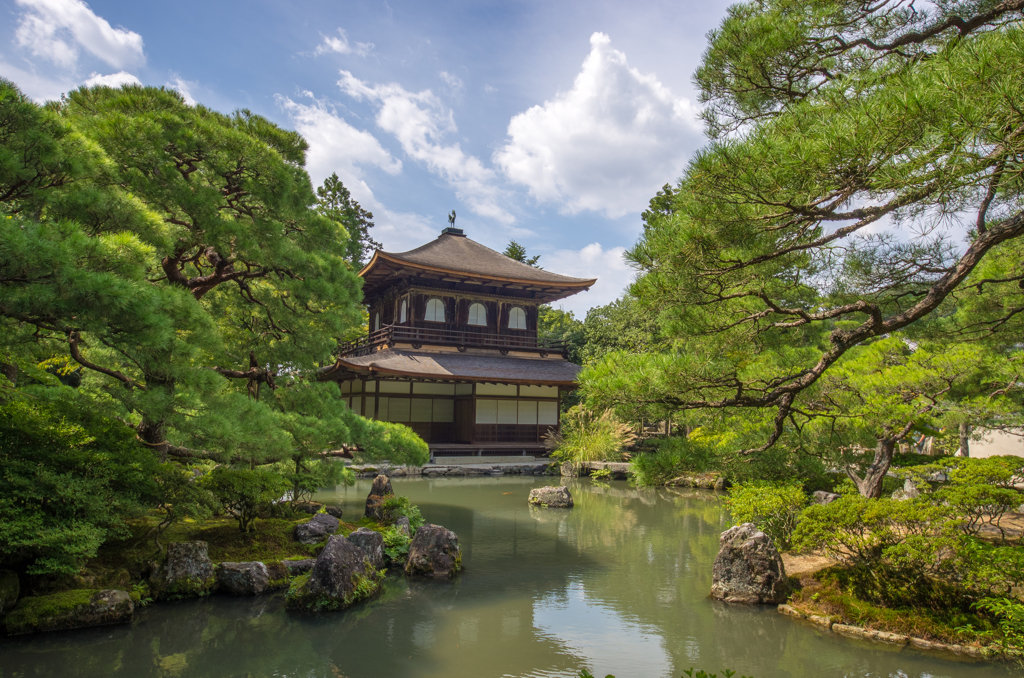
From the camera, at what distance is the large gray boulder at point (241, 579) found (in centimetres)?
546

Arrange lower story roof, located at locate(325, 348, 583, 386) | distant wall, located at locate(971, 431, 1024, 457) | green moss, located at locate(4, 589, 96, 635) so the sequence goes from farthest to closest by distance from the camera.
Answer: lower story roof, located at locate(325, 348, 583, 386) → distant wall, located at locate(971, 431, 1024, 457) → green moss, located at locate(4, 589, 96, 635)

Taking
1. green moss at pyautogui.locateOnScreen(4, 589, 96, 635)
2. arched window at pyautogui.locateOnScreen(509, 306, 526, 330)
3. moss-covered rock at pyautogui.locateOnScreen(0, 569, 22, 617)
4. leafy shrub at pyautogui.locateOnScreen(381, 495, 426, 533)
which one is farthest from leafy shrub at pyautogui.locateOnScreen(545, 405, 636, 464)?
moss-covered rock at pyautogui.locateOnScreen(0, 569, 22, 617)

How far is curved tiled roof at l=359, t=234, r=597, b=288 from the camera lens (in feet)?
53.9

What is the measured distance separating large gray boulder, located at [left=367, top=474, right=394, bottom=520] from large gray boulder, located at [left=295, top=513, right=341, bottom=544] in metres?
1.11

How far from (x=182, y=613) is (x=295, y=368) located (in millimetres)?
2892

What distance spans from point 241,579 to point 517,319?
1390 cm

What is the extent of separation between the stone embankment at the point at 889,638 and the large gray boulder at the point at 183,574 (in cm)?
532

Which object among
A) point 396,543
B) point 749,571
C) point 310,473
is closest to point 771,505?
point 749,571

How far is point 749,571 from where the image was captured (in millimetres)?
5543

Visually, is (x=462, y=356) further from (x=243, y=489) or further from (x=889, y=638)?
(x=889, y=638)

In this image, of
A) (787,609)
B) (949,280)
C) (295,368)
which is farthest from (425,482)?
(949,280)

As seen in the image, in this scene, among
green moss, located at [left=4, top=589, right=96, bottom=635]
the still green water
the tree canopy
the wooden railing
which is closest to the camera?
the tree canopy

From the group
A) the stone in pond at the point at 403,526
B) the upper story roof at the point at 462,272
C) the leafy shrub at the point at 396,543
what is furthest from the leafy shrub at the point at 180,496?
the upper story roof at the point at 462,272

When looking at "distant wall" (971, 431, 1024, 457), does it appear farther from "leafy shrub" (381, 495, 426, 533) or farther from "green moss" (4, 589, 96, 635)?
"green moss" (4, 589, 96, 635)
